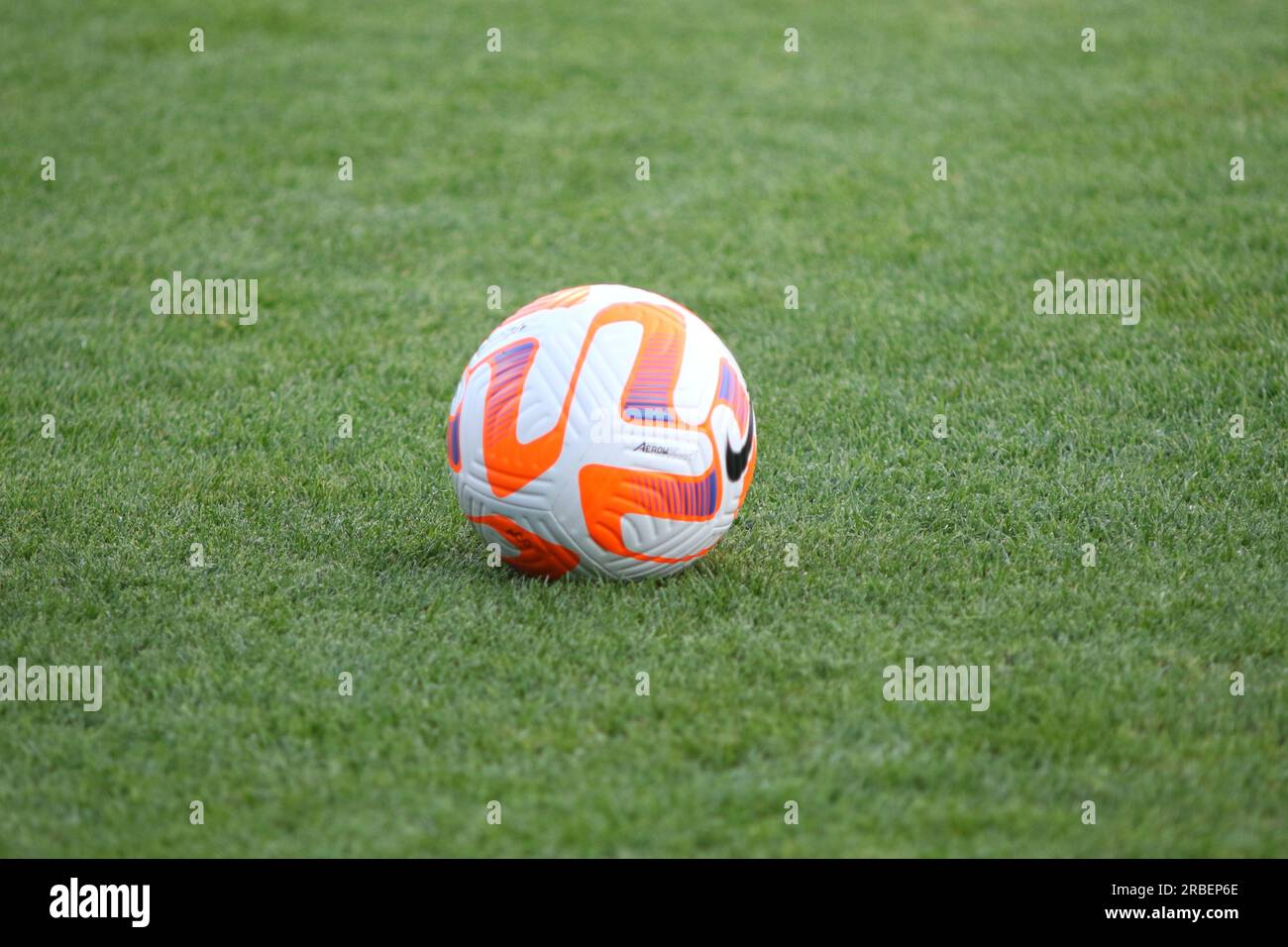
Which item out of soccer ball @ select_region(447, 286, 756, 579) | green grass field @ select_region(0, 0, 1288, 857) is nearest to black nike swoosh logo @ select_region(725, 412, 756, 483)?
soccer ball @ select_region(447, 286, 756, 579)

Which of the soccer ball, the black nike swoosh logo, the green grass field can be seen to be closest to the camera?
the green grass field

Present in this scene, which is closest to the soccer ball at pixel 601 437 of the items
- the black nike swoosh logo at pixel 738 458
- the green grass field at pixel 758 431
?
the black nike swoosh logo at pixel 738 458

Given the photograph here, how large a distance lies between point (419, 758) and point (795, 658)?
135 centimetres

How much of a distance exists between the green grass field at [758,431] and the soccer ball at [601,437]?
250 mm

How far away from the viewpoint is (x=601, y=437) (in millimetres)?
4723

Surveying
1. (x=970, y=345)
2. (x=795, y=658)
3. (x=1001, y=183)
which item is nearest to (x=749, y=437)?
(x=795, y=658)

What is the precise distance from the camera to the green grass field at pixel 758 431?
3.99 meters

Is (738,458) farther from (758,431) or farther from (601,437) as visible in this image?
(758,431)

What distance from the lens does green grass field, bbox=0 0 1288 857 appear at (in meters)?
3.99

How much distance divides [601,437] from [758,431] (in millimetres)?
2175

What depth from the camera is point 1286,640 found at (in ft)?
15.5

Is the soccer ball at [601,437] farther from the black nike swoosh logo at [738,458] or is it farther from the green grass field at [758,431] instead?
the green grass field at [758,431]

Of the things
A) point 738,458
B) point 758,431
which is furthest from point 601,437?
point 758,431

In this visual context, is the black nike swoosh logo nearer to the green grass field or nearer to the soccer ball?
the soccer ball
